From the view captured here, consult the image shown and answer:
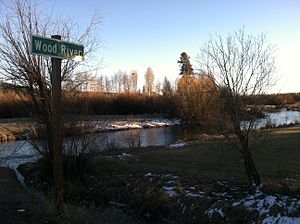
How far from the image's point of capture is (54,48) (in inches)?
292

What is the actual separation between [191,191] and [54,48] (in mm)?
5031

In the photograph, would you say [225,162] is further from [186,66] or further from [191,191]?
[186,66]

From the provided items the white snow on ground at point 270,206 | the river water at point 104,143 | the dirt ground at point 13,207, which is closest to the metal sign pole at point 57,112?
the dirt ground at point 13,207

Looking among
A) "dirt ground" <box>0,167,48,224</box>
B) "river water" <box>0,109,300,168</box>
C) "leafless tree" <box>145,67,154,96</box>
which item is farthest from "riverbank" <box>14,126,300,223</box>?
"leafless tree" <box>145,67,154,96</box>

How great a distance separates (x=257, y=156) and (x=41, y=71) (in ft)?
33.0

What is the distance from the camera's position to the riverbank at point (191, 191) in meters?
8.42

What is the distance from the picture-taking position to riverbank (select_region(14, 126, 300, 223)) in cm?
842

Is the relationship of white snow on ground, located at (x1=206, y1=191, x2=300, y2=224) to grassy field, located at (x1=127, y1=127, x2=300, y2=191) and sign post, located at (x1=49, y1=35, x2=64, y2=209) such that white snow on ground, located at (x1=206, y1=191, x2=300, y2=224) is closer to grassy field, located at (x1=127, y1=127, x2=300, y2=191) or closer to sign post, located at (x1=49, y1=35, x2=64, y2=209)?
grassy field, located at (x1=127, y1=127, x2=300, y2=191)

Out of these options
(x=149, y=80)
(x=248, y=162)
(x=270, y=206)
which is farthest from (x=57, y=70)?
(x=149, y=80)

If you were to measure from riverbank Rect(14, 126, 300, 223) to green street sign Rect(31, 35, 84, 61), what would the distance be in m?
3.96

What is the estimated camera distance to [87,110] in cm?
1494

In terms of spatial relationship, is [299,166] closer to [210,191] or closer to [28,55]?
[210,191]

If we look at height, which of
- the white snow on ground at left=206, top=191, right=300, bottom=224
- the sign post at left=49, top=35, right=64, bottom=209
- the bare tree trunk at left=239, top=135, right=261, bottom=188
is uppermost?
the sign post at left=49, top=35, right=64, bottom=209

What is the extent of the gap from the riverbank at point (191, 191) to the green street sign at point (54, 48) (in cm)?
396
